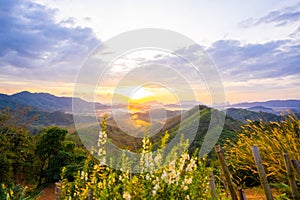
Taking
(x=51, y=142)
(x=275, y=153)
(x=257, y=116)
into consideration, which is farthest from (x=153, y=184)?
(x=51, y=142)

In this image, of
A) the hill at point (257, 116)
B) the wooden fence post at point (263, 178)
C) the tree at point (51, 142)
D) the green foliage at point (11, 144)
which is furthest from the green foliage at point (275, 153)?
the green foliage at point (11, 144)

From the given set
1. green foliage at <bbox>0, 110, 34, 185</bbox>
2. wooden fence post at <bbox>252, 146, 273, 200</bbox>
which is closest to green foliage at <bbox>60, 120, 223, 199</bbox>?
wooden fence post at <bbox>252, 146, 273, 200</bbox>

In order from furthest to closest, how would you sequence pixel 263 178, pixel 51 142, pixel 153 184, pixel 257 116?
pixel 51 142 → pixel 257 116 → pixel 263 178 → pixel 153 184

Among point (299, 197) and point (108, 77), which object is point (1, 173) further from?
point (299, 197)

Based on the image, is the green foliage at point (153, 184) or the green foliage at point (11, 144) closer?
the green foliage at point (153, 184)

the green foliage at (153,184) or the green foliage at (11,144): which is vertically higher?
the green foliage at (153,184)

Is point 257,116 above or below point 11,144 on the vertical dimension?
above

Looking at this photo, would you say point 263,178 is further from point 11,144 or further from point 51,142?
point 51,142

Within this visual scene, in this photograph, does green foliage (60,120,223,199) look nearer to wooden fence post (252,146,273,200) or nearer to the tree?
wooden fence post (252,146,273,200)

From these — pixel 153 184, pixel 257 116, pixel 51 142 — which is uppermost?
pixel 257 116

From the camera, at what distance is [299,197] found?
3646mm

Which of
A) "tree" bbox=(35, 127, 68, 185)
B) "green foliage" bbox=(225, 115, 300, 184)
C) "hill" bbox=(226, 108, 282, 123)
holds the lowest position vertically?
"tree" bbox=(35, 127, 68, 185)

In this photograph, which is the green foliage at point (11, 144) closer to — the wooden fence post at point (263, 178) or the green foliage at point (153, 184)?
the green foliage at point (153, 184)

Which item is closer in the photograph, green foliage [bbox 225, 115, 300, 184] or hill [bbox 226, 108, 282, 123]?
green foliage [bbox 225, 115, 300, 184]
